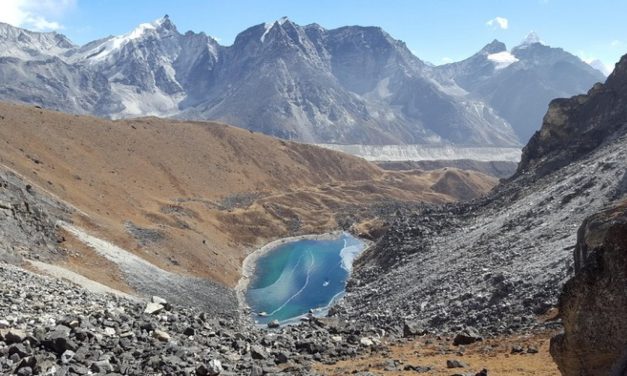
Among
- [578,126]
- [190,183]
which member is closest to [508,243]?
[578,126]

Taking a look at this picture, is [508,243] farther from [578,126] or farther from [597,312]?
[578,126]

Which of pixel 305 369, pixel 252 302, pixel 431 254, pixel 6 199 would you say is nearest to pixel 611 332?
pixel 305 369

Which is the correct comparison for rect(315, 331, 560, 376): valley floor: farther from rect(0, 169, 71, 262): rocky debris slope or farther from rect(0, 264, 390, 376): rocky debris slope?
rect(0, 169, 71, 262): rocky debris slope

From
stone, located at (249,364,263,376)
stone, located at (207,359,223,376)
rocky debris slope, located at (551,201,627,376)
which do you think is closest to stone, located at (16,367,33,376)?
stone, located at (207,359,223,376)

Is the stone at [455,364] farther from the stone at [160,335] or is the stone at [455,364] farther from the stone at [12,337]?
the stone at [12,337]

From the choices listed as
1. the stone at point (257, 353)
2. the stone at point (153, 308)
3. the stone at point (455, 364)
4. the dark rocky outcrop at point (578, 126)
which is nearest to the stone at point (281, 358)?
the stone at point (257, 353)
